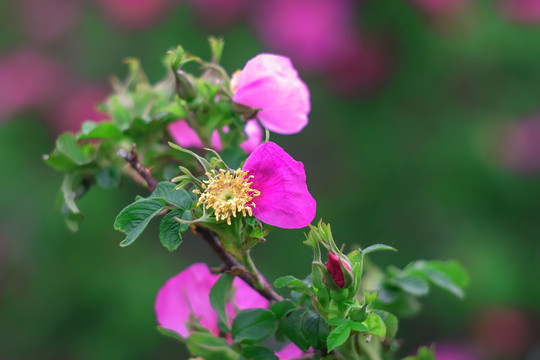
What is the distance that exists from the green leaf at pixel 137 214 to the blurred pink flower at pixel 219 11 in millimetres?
1437

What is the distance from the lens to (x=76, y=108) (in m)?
1.68

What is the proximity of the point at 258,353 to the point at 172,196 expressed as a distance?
102 millimetres

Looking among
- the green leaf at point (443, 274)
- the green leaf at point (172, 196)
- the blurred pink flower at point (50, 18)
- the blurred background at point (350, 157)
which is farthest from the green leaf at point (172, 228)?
the blurred pink flower at point (50, 18)

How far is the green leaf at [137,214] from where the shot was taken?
0.33m

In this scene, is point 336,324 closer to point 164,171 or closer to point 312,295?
point 312,295

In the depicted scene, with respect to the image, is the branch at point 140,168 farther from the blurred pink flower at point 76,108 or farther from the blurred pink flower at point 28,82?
the blurred pink flower at point 28,82

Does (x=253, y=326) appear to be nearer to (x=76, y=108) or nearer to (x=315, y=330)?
(x=315, y=330)

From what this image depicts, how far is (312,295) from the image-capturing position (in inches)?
13.2

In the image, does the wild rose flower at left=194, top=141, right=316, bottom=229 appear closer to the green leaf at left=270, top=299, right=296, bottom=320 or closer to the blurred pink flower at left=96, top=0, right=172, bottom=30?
the green leaf at left=270, top=299, right=296, bottom=320

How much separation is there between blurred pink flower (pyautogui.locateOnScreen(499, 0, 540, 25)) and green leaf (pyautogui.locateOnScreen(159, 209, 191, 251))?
1.48 metres

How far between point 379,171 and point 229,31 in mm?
558

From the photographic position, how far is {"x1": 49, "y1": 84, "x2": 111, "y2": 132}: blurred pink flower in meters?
1.66

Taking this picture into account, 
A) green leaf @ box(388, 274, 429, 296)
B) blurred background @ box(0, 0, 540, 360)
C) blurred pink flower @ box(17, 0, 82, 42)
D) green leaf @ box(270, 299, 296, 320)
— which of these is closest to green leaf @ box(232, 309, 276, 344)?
green leaf @ box(270, 299, 296, 320)

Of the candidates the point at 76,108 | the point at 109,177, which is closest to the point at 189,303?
the point at 109,177
